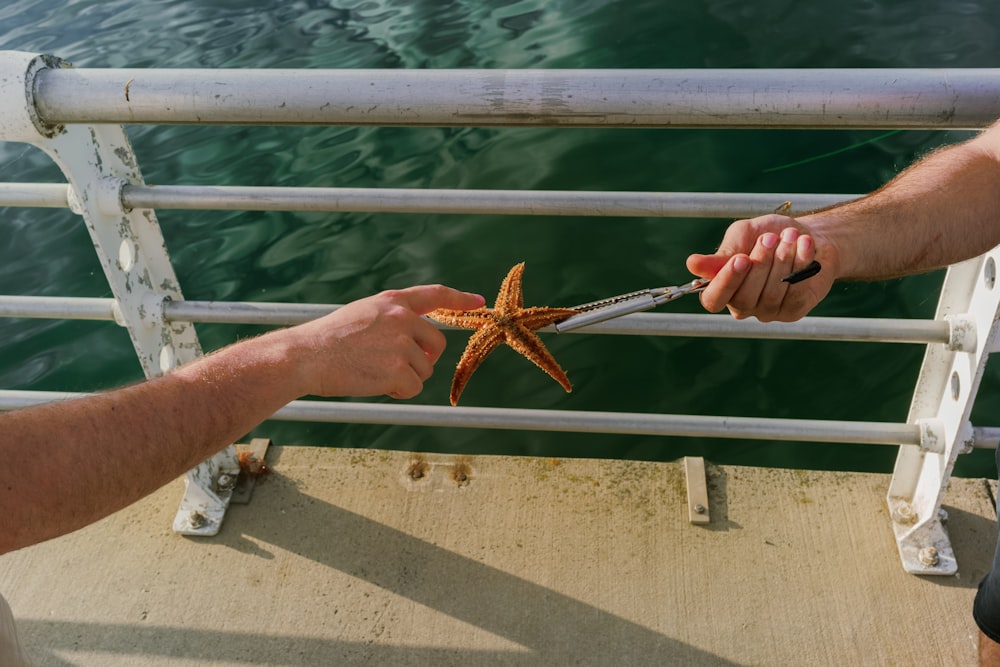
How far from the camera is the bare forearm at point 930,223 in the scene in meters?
1.87

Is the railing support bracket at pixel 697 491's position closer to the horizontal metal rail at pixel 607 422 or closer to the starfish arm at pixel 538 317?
the horizontal metal rail at pixel 607 422

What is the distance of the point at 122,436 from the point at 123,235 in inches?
48.8

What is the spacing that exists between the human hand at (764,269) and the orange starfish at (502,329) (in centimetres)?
44

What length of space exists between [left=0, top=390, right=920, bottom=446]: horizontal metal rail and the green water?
1688mm

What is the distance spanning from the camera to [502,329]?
213 centimetres

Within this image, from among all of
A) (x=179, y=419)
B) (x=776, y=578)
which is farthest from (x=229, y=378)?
(x=776, y=578)

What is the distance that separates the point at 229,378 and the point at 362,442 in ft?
10.1

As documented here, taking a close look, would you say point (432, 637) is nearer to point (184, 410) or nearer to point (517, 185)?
point (184, 410)

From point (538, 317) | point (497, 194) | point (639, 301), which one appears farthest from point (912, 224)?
point (497, 194)

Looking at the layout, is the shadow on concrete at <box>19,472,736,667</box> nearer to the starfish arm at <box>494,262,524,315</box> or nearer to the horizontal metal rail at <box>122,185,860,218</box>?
the starfish arm at <box>494,262,524,315</box>

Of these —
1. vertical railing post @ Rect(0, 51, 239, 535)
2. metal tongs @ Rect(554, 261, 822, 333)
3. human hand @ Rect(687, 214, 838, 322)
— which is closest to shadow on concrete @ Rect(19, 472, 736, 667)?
vertical railing post @ Rect(0, 51, 239, 535)

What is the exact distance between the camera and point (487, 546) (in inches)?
110

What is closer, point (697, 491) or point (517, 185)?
point (697, 491)

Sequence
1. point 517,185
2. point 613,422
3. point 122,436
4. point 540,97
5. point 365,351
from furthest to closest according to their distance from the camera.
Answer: point 517,185, point 613,422, point 540,97, point 365,351, point 122,436
